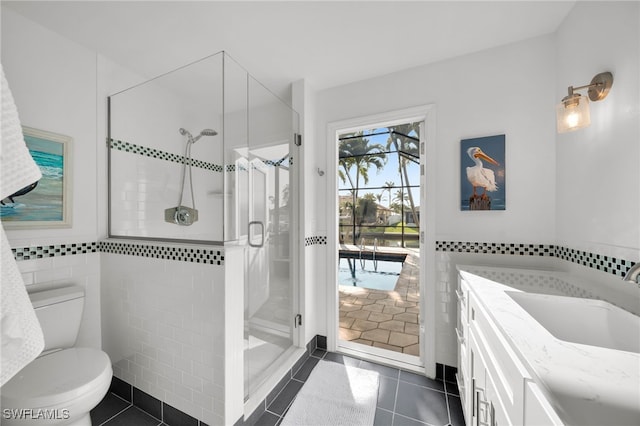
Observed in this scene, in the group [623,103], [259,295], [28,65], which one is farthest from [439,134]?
[28,65]

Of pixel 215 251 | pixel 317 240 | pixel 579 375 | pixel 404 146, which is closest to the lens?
pixel 579 375

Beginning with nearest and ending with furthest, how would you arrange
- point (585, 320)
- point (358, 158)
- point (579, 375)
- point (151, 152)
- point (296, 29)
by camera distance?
point (579, 375) → point (585, 320) → point (296, 29) → point (151, 152) → point (358, 158)

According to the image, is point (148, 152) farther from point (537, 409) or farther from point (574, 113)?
point (574, 113)

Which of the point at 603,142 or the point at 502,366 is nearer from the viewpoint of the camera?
the point at 502,366

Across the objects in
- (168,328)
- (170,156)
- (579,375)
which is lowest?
(168,328)

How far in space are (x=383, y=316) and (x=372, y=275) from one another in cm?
185

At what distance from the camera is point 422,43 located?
168 cm

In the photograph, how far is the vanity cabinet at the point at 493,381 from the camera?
58 centimetres

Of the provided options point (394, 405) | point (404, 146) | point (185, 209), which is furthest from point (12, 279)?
point (404, 146)

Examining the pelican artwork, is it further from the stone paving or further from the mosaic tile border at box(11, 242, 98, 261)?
the mosaic tile border at box(11, 242, 98, 261)

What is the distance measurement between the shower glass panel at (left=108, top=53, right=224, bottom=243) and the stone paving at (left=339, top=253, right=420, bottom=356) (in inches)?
73.8

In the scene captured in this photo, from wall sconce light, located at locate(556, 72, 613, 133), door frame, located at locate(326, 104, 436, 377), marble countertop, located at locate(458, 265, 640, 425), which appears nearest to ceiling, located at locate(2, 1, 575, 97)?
door frame, located at locate(326, 104, 436, 377)

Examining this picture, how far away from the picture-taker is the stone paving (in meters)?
2.38

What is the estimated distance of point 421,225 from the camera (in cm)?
197
